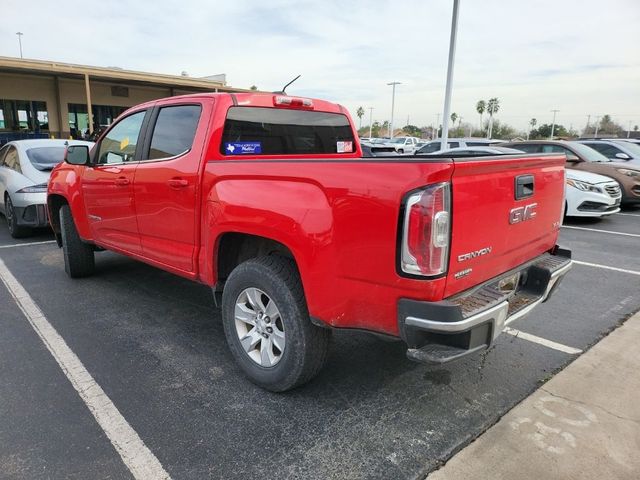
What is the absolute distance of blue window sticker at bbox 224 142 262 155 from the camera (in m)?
3.44

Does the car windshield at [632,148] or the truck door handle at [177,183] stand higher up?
the car windshield at [632,148]

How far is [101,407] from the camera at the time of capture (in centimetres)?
282

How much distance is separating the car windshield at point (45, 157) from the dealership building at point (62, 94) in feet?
41.2

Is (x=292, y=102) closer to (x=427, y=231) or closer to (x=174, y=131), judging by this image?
(x=174, y=131)

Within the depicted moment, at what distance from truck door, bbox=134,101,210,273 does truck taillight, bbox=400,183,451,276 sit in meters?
1.71

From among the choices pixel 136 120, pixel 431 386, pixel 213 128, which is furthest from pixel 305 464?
pixel 136 120

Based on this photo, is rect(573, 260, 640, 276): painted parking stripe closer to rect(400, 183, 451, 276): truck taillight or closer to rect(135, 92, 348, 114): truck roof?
rect(135, 92, 348, 114): truck roof

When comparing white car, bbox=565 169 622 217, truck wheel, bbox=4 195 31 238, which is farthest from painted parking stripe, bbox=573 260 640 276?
truck wheel, bbox=4 195 31 238

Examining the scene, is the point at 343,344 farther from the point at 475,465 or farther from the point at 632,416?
the point at 632,416

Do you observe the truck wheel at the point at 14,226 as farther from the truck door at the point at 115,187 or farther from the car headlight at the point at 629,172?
the car headlight at the point at 629,172

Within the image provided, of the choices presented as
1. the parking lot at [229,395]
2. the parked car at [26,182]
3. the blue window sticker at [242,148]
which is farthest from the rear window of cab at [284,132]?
the parked car at [26,182]

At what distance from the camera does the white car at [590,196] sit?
30.0 ft

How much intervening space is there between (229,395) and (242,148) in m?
1.77

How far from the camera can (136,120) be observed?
425 cm
